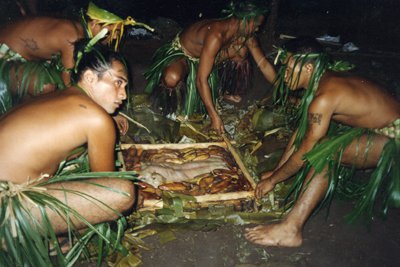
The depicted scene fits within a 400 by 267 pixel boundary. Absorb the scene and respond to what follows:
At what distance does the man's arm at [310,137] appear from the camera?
2.60 m

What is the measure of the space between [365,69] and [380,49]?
4.54 ft

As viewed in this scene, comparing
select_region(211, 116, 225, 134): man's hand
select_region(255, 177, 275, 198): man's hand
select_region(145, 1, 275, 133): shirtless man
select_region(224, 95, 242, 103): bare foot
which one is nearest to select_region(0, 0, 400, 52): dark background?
select_region(224, 95, 242, 103): bare foot

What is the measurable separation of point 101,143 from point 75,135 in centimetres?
18

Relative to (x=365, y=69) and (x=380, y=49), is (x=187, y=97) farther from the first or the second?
(x=380, y=49)

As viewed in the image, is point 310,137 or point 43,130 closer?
point 43,130

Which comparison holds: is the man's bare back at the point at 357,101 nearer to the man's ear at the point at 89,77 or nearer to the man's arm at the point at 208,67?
the man's arm at the point at 208,67

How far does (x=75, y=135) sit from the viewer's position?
2029mm

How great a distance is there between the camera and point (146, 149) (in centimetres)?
339

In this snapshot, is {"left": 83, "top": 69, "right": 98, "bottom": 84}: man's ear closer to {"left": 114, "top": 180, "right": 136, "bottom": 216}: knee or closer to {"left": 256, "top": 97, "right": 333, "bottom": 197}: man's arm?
{"left": 114, "top": 180, "right": 136, "bottom": 216}: knee

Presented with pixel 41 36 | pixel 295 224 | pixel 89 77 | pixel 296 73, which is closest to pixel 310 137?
pixel 296 73

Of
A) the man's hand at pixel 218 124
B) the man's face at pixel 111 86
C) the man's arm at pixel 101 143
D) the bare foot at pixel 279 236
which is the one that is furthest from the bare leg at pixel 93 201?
the man's hand at pixel 218 124

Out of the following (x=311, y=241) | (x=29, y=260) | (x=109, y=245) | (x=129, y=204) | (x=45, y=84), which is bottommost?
(x=311, y=241)

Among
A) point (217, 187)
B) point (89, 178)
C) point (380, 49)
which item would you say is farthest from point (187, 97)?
point (380, 49)

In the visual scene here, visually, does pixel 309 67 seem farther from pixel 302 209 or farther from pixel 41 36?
pixel 41 36
